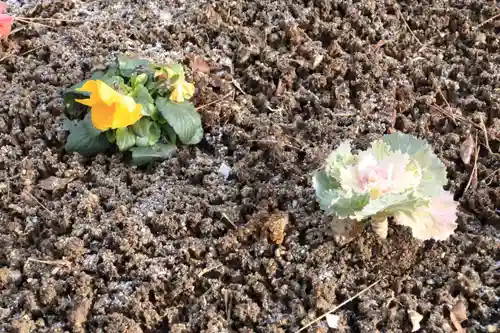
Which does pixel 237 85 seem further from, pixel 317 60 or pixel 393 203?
A: pixel 393 203

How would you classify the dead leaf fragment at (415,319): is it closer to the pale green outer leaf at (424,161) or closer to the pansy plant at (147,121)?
the pale green outer leaf at (424,161)

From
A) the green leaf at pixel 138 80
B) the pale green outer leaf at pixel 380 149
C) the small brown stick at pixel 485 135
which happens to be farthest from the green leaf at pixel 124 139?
the small brown stick at pixel 485 135

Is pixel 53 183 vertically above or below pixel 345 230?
below

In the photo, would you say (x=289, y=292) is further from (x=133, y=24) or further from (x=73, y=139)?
(x=133, y=24)

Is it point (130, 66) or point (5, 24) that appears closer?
point (130, 66)

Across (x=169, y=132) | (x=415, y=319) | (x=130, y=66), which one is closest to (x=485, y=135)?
(x=415, y=319)

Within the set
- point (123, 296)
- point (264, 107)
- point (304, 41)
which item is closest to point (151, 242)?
point (123, 296)
